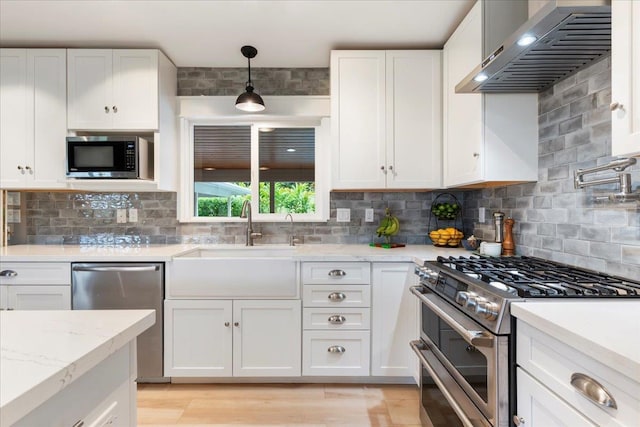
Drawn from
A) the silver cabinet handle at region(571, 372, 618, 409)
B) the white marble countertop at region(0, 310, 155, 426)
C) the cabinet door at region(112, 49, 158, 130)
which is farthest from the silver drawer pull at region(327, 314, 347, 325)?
the cabinet door at region(112, 49, 158, 130)

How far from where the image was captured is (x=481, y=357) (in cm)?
116

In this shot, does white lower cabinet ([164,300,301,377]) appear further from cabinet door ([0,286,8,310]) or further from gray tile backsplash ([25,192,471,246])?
cabinet door ([0,286,8,310])

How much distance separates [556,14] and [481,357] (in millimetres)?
1186

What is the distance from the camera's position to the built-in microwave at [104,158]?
2.47m

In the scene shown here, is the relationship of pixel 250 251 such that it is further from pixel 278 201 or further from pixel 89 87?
pixel 89 87

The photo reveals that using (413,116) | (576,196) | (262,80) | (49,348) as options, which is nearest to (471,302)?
(576,196)

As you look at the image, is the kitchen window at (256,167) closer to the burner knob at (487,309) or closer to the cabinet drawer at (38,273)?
the cabinet drawer at (38,273)

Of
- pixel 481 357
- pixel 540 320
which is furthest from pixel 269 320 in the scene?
pixel 540 320

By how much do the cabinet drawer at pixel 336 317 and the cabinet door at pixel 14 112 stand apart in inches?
94.6

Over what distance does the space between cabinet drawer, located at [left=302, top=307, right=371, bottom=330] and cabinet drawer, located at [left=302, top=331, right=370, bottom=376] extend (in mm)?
40

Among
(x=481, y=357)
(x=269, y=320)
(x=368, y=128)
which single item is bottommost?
(x=269, y=320)

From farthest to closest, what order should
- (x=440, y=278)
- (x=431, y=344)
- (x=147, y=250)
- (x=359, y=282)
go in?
1. (x=147, y=250)
2. (x=359, y=282)
3. (x=431, y=344)
4. (x=440, y=278)

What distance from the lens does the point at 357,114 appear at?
2500 mm

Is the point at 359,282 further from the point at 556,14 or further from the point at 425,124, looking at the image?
the point at 556,14
